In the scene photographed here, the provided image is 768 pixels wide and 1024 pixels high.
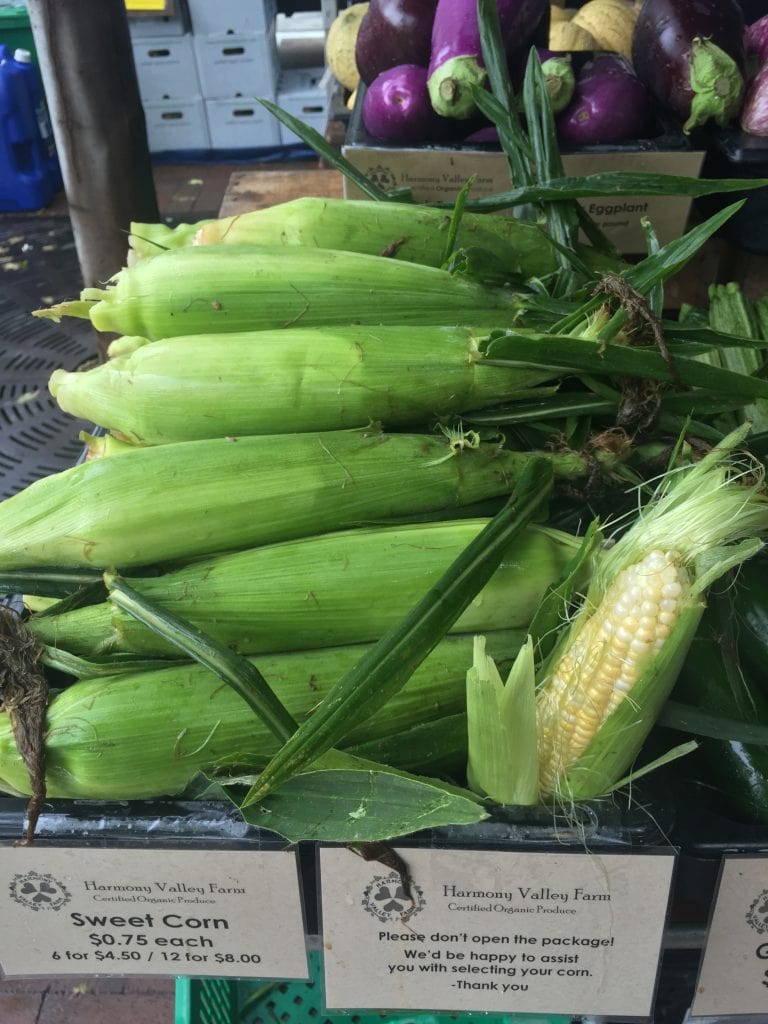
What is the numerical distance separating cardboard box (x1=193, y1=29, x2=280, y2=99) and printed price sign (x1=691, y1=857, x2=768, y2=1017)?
402 cm

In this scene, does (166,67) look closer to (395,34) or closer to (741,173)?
(395,34)

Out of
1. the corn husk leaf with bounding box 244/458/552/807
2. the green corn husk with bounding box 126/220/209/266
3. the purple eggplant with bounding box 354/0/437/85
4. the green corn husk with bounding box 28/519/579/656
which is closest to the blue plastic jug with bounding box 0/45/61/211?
the purple eggplant with bounding box 354/0/437/85

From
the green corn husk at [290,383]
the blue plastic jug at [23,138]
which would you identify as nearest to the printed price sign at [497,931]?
the green corn husk at [290,383]

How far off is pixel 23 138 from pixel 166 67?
833mm

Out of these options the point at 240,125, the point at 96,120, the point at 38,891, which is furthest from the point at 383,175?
the point at 240,125

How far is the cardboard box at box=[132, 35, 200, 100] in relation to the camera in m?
3.68

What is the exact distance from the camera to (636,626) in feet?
1.71

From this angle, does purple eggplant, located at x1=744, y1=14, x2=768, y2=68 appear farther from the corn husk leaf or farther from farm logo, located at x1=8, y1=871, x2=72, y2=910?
farm logo, located at x1=8, y1=871, x2=72, y2=910

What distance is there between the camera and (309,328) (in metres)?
0.71

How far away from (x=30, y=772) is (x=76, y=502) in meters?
0.20

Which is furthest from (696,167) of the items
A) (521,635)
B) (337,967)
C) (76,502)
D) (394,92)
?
(337,967)

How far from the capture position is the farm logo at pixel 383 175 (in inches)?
52.9

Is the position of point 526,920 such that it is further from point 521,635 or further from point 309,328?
point 309,328

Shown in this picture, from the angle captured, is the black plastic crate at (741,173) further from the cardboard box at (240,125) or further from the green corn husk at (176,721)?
the cardboard box at (240,125)
